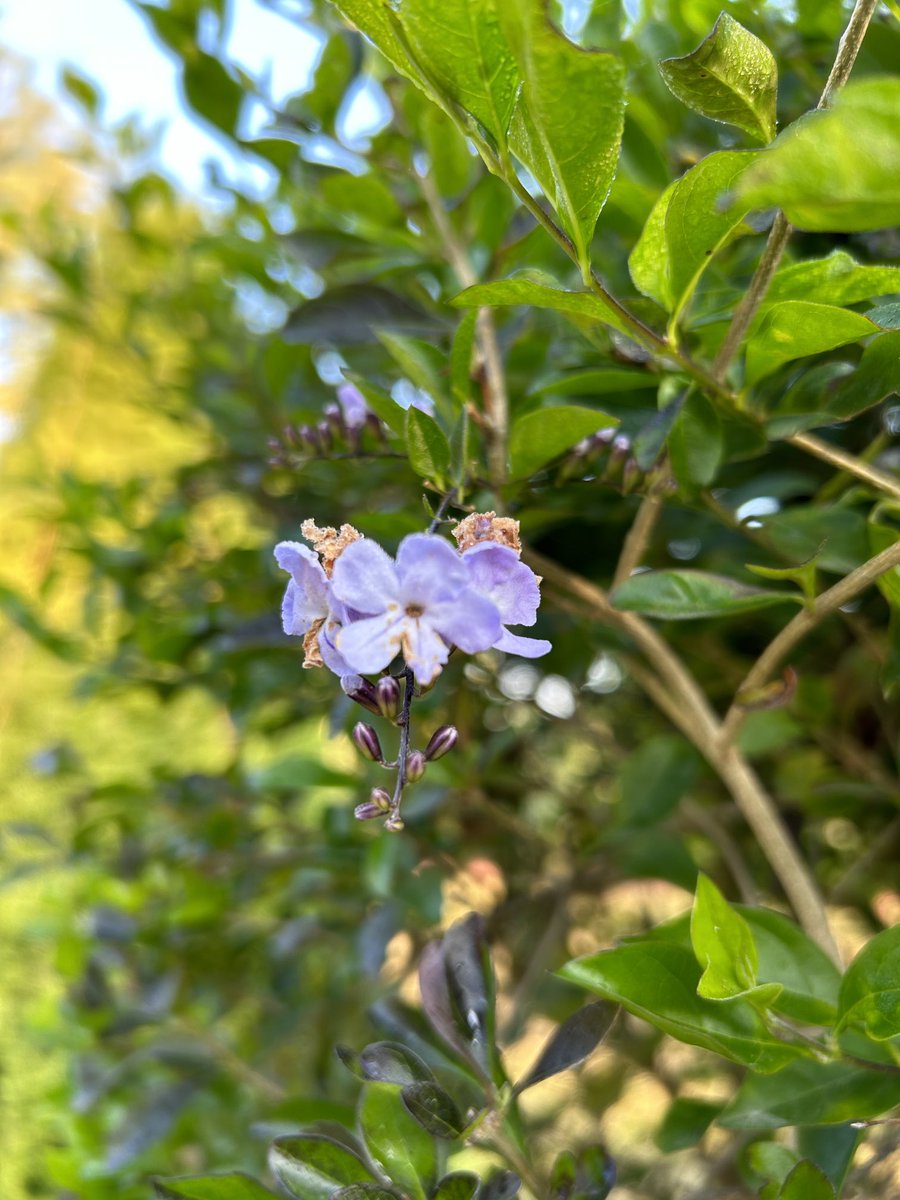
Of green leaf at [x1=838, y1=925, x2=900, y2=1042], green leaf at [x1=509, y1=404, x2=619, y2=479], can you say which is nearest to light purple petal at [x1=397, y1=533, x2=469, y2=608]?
green leaf at [x1=509, y1=404, x2=619, y2=479]

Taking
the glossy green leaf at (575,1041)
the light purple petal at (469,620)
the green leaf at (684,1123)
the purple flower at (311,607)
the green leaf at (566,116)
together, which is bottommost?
the green leaf at (684,1123)

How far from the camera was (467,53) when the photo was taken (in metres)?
0.30

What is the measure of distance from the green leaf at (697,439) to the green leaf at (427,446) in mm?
104

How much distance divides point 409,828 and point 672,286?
0.46 metres

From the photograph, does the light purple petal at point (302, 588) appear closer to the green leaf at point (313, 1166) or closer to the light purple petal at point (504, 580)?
the light purple petal at point (504, 580)

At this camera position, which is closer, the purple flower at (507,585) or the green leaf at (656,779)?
the purple flower at (507,585)

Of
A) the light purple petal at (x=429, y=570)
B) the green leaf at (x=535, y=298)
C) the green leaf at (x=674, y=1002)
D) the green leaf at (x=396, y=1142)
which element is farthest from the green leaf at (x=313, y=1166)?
the green leaf at (x=535, y=298)

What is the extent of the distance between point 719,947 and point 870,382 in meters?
0.24

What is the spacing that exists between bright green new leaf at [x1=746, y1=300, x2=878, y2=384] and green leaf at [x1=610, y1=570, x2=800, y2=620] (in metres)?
0.10

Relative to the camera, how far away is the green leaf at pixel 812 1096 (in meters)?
0.37

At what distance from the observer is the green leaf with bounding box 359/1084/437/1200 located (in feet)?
1.31

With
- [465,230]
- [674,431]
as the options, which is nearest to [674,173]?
[465,230]

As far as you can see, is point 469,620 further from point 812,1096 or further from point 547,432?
point 812,1096

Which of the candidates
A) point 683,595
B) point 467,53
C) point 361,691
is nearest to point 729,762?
point 683,595
